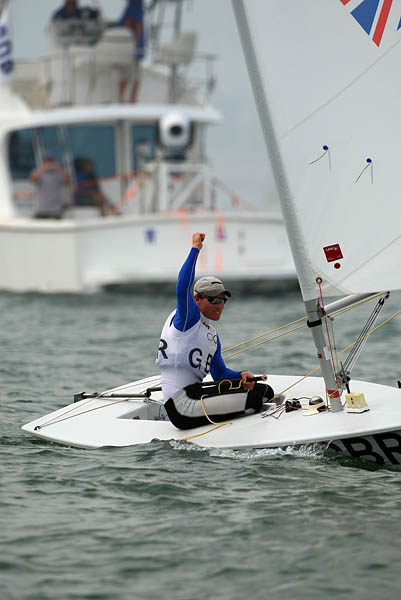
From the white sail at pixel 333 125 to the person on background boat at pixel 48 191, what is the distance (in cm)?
1200

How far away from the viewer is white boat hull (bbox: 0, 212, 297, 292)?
16859 millimetres

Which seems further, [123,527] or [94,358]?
[94,358]

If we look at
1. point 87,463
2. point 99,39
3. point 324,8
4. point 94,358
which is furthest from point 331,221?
point 99,39

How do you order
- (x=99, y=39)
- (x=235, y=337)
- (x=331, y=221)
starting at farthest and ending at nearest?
(x=99, y=39) → (x=235, y=337) → (x=331, y=221)

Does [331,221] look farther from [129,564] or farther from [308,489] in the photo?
[129,564]

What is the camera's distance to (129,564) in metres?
4.91

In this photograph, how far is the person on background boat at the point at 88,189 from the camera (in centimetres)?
1862

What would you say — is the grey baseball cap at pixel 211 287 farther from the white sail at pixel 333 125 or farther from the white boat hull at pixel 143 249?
the white boat hull at pixel 143 249

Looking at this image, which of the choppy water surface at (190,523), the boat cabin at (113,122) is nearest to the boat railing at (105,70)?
the boat cabin at (113,122)

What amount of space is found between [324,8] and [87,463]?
3.08 metres

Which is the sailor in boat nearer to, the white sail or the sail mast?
the sail mast

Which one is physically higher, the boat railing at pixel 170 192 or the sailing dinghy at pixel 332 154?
the boat railing at pixel 170 192

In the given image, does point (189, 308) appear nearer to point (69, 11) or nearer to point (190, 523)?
point (190, 523)

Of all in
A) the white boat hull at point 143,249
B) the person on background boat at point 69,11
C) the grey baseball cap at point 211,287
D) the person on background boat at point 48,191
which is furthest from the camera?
the person on background boat at point 69,11
